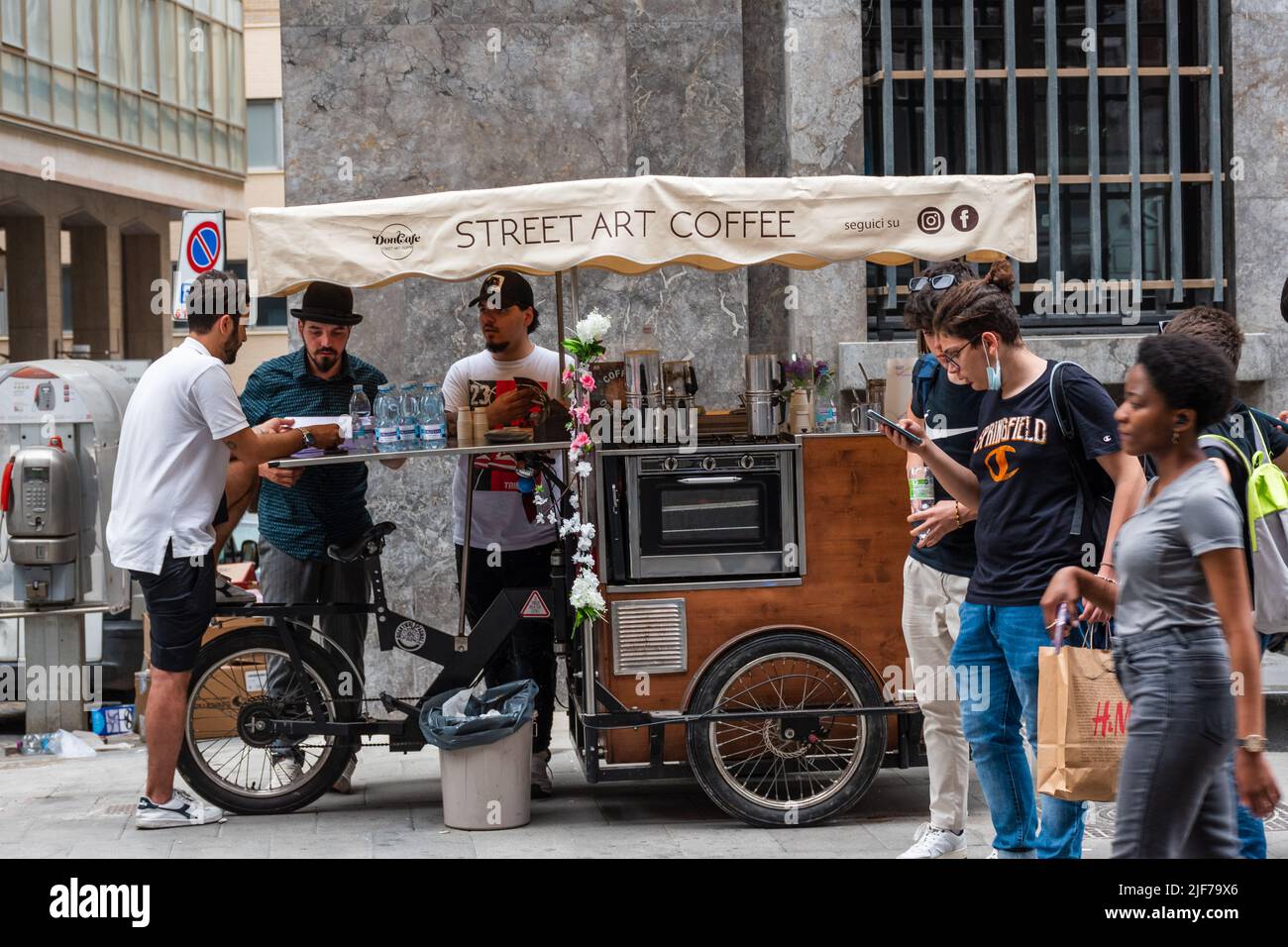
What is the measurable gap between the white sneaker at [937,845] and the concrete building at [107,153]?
2386 centimetres

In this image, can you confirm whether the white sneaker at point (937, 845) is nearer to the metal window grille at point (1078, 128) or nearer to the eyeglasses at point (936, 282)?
the eyeglasses at point (936, 282)

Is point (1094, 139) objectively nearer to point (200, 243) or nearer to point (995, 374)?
Answer: point (995, 374)

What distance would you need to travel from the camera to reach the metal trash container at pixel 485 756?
6.28 metres

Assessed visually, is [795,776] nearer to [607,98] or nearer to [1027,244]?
[1027,244]

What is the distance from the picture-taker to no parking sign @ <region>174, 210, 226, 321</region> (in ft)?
38.7

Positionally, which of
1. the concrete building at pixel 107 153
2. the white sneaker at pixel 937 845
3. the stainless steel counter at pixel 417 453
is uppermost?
the concrete building at pixel 107 153

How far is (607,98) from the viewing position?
30.8ft

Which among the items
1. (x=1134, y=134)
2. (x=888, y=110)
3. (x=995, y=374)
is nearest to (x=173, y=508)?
(x=995, y=374)

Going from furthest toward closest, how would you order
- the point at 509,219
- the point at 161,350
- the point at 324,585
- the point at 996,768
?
1. the point at 161,350
2. the point at 324,585
3. the point at 509,219
4. the point at 996,768

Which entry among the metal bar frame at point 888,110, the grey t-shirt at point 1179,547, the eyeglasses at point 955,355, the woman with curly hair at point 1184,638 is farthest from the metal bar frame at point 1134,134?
the grey t-shirt at point 1179,547

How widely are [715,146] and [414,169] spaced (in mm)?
1726

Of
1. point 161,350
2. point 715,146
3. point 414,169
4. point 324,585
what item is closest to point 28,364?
point 414,169

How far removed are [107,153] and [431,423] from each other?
25.5 metres

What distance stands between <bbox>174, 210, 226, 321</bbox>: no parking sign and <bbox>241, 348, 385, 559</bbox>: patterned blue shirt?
4.99m
